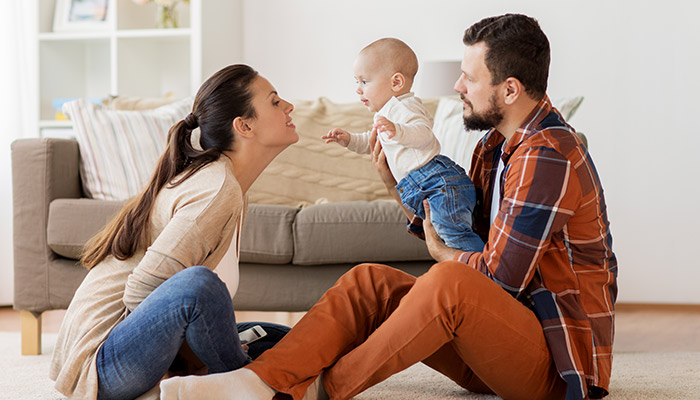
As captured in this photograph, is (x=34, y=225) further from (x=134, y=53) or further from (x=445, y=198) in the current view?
(x=134, y=53)

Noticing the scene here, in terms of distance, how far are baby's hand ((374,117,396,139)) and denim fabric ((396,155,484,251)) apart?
0.14m

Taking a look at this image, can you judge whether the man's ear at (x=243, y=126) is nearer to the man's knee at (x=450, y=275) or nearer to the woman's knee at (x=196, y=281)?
the woman's knee at (x=196, y=281)

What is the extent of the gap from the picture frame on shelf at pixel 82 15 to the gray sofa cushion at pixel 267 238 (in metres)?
2.03

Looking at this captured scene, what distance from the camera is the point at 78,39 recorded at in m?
3.88

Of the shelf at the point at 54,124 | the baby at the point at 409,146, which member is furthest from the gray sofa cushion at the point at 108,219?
the shelf at the point at 54,124

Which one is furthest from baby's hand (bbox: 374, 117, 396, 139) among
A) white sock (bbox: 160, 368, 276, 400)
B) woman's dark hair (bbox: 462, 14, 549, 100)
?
white sock (bbox: 160, 368, 276, 400)

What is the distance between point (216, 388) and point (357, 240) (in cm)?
106

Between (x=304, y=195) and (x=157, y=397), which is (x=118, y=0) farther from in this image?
(x=157, y=397)

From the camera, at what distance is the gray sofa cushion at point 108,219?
7.86 ft

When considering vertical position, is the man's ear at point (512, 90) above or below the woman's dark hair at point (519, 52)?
below

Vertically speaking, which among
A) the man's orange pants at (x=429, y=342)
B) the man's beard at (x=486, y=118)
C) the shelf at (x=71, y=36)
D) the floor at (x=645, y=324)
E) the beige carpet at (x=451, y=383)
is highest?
the shelf at (x=71, y=36)

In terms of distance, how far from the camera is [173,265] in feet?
4.76

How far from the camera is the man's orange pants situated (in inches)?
54.3

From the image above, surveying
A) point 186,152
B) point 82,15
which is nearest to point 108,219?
point 186,152
